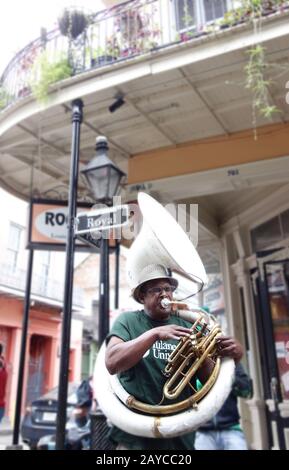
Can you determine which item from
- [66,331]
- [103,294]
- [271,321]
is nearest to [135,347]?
[66,331]

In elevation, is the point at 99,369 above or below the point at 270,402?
above

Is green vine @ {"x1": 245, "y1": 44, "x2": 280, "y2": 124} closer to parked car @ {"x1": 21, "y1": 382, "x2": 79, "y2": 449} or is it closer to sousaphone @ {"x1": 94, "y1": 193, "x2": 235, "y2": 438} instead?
sousaphone @ {"x1": 94, "y1": 193, "x2": 235, "y2": 438}

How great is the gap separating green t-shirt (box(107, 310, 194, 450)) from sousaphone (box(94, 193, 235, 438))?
0.03 metres

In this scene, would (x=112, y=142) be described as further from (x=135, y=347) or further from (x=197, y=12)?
(x=135, y=347)

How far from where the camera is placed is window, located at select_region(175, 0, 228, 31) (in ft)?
10.6

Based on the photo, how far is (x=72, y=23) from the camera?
11.5 feet

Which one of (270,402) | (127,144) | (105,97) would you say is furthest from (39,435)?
(105,97)

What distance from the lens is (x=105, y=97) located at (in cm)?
332

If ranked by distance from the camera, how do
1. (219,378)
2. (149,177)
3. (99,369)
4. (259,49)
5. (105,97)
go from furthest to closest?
(105,97) < (149,177) < (259,49) < (99,369) < (219,378)

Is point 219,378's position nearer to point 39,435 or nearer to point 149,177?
point 149,177

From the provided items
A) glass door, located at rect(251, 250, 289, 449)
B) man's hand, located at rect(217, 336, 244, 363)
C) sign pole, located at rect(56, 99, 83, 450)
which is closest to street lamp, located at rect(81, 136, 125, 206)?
sign pole, located at rect(56, 99, 83, 450)

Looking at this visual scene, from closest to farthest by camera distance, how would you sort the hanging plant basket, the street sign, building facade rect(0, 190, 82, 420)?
the street sign
the hanging plant basket
building facade rect(0, 190, 82, 420)

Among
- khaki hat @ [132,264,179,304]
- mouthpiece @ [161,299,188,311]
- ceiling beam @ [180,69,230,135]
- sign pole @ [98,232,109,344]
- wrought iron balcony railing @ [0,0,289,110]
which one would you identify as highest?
wrought iron balcony railing @ [0,0,289,110]

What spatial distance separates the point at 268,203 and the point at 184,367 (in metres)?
1.79
